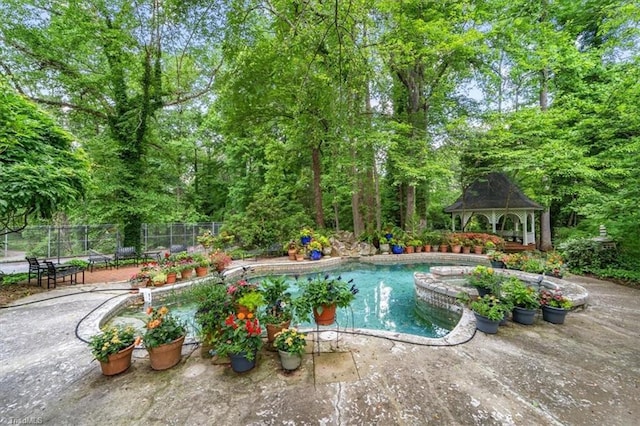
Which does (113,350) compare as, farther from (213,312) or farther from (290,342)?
(290,342)

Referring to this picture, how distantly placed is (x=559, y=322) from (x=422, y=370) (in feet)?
9.33

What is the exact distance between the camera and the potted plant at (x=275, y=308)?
303 centimetres

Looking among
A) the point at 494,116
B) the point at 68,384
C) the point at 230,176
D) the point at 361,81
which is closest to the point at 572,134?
the point at 494,116

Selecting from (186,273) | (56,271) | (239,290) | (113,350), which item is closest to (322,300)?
(239,290)

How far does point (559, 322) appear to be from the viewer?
3830mm

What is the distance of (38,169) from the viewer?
195 inches

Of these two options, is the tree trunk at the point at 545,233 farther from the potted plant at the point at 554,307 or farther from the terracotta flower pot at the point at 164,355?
the terracotta flower pot at the point at 164,355

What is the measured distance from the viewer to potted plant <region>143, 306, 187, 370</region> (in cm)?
261

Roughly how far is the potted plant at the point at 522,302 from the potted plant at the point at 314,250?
6.59m

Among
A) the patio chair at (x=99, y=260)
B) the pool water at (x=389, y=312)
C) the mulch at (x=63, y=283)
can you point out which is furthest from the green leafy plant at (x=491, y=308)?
the patio chair at (x=99, y=260)

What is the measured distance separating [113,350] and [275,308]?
167 centimetres

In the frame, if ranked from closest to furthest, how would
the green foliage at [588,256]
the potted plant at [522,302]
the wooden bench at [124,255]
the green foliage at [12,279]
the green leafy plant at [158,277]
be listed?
1. the potted plant at [522,302]
2. the green leafy plant at [158,277]
3. the green foliage at [12,279]
4. the green foliage at [588,256]
5. the wooden bench at [124,255]

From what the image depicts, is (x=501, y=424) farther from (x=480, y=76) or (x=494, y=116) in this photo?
(x=480, y=76)

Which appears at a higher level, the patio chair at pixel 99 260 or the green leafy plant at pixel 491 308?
the green leafy plant at pixel 491 308
